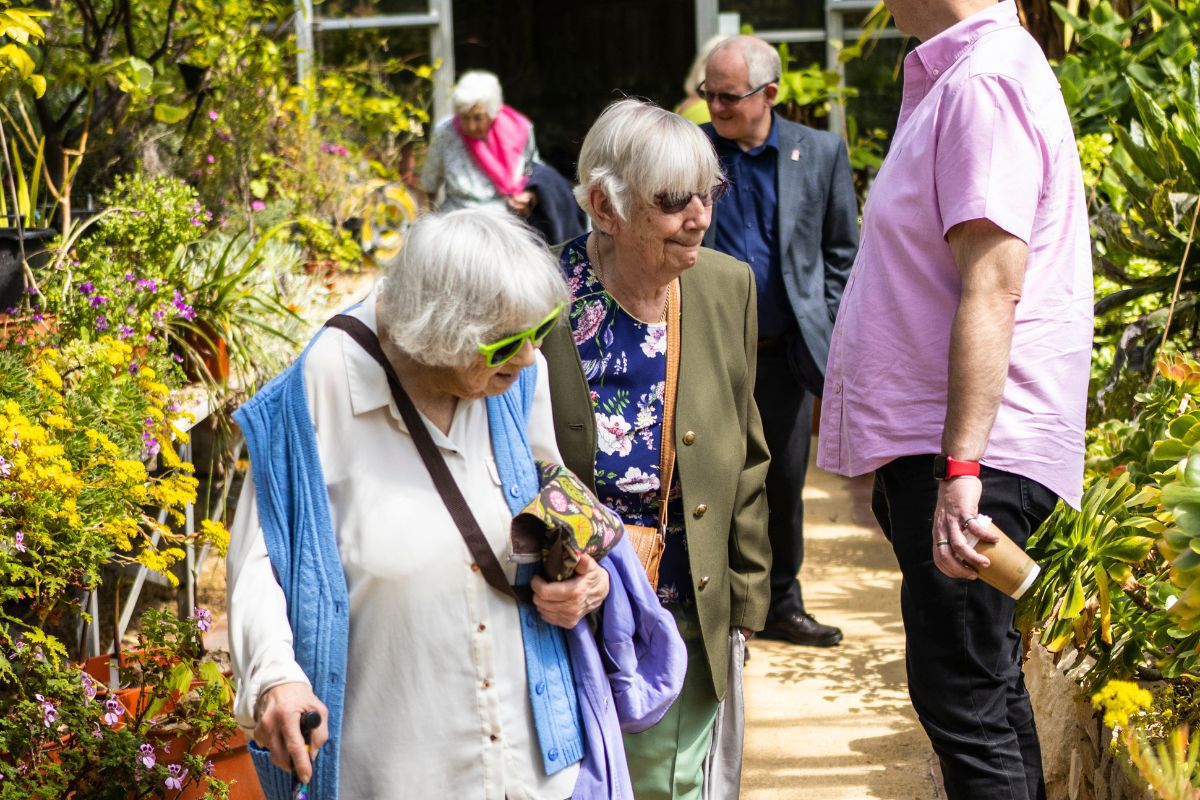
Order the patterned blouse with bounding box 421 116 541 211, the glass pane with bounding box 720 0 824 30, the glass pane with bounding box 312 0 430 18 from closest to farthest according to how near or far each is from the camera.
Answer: the patterned blouse with bounding box 421 116 541 211, the glass pane with bounding box 312 0 430 18, the glass pane with bounding box 720 0 824 30

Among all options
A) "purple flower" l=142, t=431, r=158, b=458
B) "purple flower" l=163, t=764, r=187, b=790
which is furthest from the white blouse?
"purple flower" l=142, t=431, r=158, b=458

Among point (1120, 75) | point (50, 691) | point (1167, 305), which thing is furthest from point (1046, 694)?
point (1120, 75)

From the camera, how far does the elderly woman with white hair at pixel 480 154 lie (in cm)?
710

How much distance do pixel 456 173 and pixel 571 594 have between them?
538 cm

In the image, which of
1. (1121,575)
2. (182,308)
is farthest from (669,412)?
(182,308)

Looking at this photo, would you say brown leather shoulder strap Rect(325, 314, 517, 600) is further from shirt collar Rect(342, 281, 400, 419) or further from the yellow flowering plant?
the yellow flowering plant

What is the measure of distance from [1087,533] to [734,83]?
197 centimetres

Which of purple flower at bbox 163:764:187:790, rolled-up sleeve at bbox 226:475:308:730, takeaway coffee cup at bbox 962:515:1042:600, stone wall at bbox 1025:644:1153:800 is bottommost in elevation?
stone wall at bbox 1025:644:1153:800

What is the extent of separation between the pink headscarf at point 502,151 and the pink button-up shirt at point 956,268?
4.72 meters

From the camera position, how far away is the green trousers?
8.81 feet

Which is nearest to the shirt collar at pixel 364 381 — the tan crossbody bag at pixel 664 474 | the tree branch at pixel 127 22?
the tan crossbody bag at pixel 664 474

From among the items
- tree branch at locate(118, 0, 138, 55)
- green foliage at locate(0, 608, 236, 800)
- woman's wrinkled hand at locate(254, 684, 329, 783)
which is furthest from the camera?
tree branch at locate(118, 0, 138, 55)

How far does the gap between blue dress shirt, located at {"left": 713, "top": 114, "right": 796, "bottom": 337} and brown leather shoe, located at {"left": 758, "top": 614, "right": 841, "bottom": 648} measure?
3.54ft

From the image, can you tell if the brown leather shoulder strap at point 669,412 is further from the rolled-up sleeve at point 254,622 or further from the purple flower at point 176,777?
the purple flower at point 176,777
